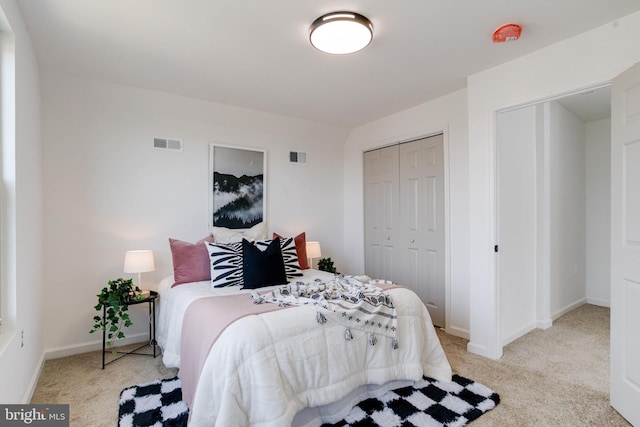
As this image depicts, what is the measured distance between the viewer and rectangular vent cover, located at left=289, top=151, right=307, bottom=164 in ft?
13.5

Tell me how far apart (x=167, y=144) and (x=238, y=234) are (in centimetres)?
117

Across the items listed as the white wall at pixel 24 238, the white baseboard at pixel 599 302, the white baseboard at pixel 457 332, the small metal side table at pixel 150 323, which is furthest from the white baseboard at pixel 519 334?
the white wall at pixel 24 238

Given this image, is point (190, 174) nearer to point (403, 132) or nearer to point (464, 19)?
point (403, 132)

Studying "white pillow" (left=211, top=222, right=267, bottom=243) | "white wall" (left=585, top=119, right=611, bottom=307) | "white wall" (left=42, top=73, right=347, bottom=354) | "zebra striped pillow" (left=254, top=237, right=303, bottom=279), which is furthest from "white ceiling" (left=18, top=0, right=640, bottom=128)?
"white wall" (left=585, top=119, right=611, bottom=307)

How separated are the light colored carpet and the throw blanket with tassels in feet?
2.40

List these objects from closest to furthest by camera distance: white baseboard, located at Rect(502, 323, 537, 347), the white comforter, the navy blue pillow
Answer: the white comforter < the navy blue pillow < white baseboard, located at Rect(502, 323, 537, 347)

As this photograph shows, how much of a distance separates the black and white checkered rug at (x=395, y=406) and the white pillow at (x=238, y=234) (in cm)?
135

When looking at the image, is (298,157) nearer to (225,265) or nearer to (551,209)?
(225,265)

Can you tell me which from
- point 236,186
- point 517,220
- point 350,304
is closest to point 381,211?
point 517,220

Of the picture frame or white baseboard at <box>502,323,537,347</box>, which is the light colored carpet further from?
the picture frame

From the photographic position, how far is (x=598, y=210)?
4258 millimetres

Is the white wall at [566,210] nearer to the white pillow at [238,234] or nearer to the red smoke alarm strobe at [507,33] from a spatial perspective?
the red smoke alarm strobe at [507,33]

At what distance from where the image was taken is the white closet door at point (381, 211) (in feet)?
13.1

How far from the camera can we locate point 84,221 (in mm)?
2881
